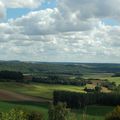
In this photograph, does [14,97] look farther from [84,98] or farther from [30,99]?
[84,98]

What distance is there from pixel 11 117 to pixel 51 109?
29.7 m

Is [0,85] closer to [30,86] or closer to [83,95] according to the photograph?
[30,86]

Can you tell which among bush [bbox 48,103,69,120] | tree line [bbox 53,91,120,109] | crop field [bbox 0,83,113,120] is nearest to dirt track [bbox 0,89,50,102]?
crop field [bbox 0,83,113,120]

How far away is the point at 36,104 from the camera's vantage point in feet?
444

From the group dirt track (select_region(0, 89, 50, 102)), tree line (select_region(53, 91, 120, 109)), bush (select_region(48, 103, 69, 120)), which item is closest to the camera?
bush (select_region(48, 103, 69, 120))

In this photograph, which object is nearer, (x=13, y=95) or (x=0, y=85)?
(x=13, y=95)

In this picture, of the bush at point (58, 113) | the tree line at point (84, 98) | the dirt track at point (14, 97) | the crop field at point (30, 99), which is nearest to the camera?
the bush at point (58, 113)

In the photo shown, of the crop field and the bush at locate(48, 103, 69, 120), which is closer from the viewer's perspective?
the bush at locate(48, 103, 69, 120)

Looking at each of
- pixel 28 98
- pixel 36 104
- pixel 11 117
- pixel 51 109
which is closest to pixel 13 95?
pixel 28 98

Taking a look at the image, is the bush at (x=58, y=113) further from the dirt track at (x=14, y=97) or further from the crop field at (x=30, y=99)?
the dirt track at (x=14, y=97)

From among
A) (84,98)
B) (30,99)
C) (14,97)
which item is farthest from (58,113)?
(84,98)

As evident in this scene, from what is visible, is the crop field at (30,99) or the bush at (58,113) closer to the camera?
the bush at (58,113)

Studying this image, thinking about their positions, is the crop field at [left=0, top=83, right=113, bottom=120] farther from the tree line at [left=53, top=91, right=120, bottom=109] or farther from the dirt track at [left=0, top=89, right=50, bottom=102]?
the tree line at [left=53, top=91, right=120, bottom=109]

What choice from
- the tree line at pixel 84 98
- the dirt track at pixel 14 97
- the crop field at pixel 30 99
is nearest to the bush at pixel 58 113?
the crop field at pixel 30 99
